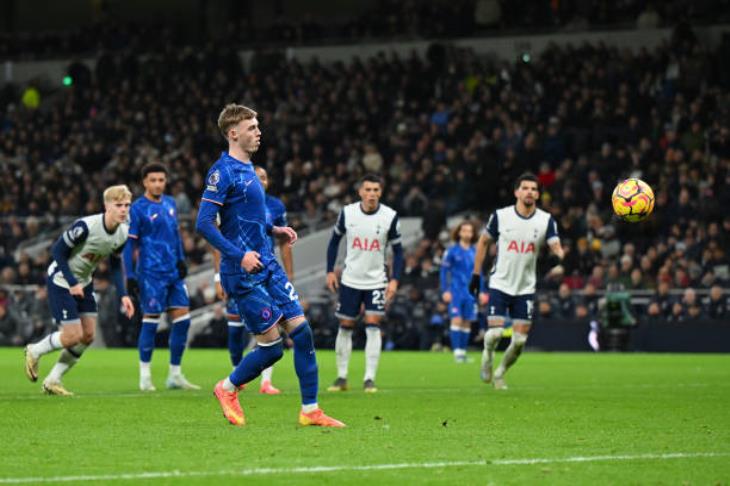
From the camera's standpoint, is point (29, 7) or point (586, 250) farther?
point (29, 7)

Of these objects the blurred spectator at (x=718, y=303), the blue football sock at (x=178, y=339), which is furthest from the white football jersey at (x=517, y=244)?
Result: the blurred spectator at (x=718, y=303)

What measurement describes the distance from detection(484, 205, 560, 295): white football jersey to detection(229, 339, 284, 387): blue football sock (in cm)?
626

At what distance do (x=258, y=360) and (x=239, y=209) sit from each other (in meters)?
1.22

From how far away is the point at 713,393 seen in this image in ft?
51.1

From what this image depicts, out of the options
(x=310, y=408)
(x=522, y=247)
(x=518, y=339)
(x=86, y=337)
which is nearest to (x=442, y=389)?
(x=518, y=339)

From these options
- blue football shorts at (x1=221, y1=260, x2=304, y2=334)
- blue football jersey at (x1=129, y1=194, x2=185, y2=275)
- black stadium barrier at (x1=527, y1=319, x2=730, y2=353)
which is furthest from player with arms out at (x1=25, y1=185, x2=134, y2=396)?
black stadium barrier at (x1=527, y1=319, x2=730, y2=353)

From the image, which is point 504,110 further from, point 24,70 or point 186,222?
point 24,70

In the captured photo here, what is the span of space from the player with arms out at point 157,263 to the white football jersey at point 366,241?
206 cm

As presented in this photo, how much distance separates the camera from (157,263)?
1689 cm

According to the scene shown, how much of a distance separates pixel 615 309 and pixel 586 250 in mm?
2303

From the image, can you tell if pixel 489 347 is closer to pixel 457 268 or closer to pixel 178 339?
pixel 178 339

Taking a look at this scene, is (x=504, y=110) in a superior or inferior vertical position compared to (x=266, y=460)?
superior

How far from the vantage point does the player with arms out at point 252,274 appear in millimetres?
10891

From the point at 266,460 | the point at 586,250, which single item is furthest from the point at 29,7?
the point at 266,460
